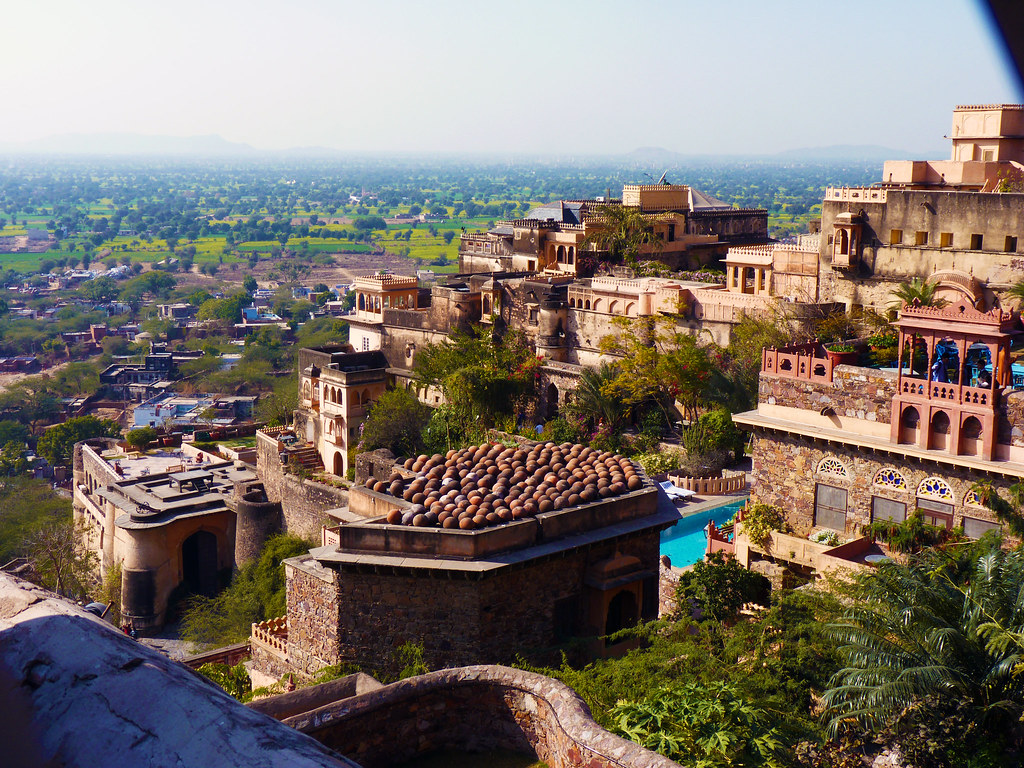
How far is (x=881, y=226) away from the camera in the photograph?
833 inches

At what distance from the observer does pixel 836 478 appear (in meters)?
12.4

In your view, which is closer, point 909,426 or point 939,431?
point 939,431

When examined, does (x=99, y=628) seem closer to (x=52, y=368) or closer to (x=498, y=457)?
(x=498, y=457)

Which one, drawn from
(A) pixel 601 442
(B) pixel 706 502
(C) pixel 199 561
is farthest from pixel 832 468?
(C) pixel 199 561

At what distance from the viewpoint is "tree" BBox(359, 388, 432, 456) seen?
23047mm

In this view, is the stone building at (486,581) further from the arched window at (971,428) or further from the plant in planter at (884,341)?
the plant in planter at (884,341)

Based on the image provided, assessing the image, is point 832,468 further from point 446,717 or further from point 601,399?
point 601,399

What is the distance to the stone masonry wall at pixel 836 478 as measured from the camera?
37.1ft

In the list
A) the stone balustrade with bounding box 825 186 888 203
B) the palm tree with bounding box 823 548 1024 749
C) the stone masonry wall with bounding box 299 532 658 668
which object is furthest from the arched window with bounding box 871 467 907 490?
the stone balustrade with bounding box 825 186 888 203

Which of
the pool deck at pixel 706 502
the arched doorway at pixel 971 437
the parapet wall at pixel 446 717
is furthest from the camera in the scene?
the pool deck at pixel 706 502

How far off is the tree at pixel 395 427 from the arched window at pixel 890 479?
12.3 m

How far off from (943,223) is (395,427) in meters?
11.9

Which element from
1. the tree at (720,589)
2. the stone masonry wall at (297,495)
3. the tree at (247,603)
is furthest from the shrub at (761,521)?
the stone masonry wall at (297,495)

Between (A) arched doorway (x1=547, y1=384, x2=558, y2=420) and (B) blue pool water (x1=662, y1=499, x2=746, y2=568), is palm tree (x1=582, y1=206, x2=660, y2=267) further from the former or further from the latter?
(B) blue pool water (x1=662, y1=499, x2=746, y2=568)
